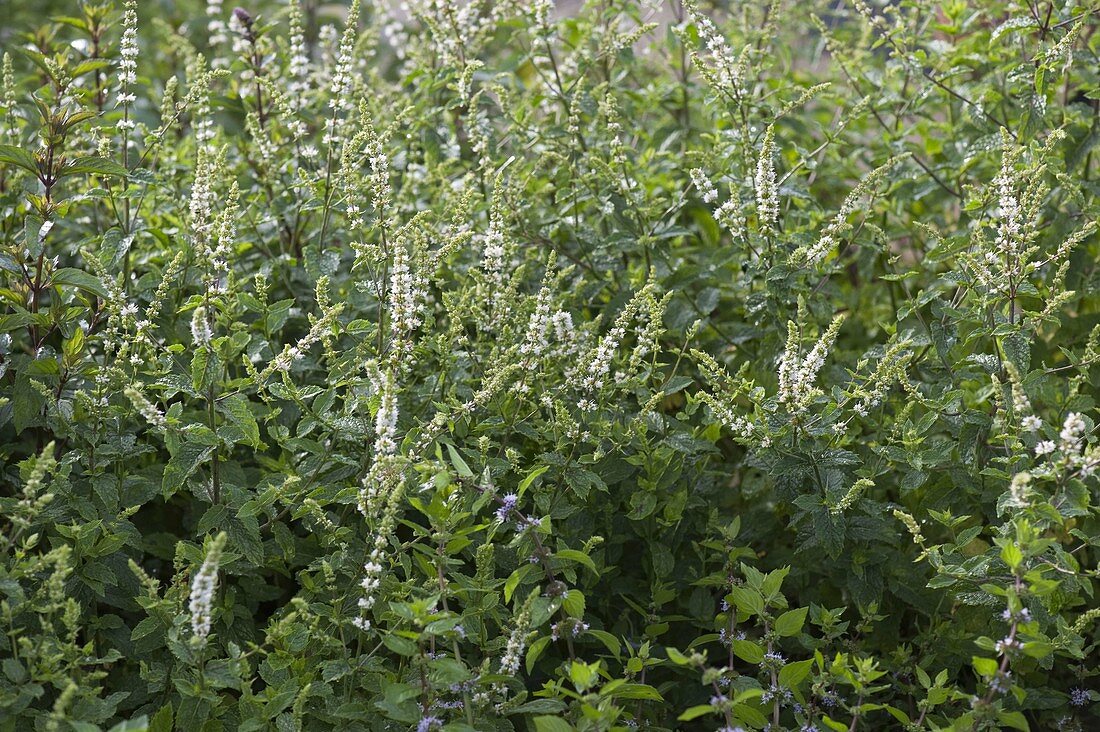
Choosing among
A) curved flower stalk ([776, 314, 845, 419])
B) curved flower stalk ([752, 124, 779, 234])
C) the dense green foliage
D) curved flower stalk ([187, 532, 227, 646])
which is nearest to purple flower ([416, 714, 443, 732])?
the dense green foliage

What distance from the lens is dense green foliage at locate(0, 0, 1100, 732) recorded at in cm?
212

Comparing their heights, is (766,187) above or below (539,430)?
above

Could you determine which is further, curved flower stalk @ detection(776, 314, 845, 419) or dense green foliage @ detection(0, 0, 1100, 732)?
curved flower stalk @ detection(776, 314, 845, 419)

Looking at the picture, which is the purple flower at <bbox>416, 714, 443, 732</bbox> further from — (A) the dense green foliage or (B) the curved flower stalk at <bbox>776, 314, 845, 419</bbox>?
(B) the curved flower stalk at <bbox>776, 314, 845, 419</bbox>

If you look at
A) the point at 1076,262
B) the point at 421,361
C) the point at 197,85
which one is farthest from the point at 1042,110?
the point at 197,85

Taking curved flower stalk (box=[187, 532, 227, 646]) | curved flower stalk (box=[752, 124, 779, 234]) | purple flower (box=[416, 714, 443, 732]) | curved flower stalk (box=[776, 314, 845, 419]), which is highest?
curved flower stalk (box=[752, 124, 779, 234])

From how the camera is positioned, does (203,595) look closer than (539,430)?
Yes

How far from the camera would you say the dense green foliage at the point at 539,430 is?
2.12 m

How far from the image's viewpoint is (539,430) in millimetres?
2502

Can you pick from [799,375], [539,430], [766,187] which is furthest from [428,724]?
[766,187]

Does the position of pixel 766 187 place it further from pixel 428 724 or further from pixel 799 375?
pixel 428 724

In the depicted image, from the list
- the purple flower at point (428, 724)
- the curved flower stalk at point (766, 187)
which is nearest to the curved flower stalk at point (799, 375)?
the curved flower stalk at point (766, 187)

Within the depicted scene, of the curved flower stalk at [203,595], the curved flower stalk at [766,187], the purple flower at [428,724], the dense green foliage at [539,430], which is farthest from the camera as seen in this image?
the curved flower stalk at [766,187]

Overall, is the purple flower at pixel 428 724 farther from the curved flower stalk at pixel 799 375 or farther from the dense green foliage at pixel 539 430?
the curved flower stalk at pixel 799 375
